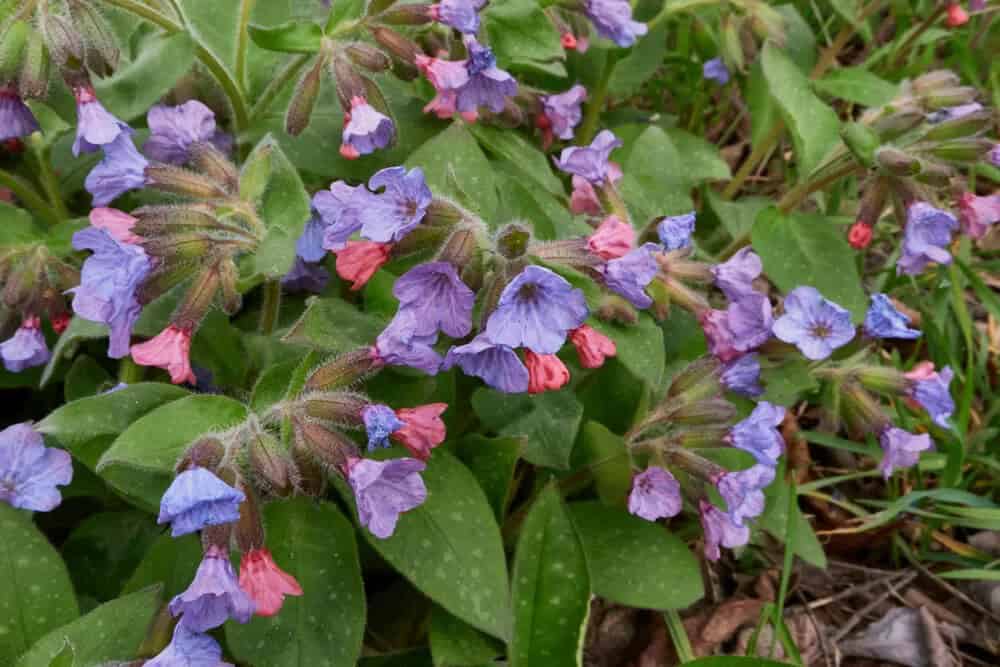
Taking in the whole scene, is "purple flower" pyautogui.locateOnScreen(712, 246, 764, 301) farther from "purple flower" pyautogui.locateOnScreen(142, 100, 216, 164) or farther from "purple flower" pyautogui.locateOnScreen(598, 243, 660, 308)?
"purple flower" pyautogui.locateOnScreen(142, 100, 216, 164)

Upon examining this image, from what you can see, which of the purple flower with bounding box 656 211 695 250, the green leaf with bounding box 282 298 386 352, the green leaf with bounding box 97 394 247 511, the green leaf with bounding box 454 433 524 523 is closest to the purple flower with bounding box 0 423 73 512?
the green leaf with bounding box 97 394 247 511

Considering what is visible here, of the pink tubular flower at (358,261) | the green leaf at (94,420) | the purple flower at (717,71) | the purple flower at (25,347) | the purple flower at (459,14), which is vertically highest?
A: the purple flower at (459,14)

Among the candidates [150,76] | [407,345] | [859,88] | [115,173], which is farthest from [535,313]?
[859,88]

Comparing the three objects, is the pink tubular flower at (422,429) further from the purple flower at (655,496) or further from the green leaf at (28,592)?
the green leaf at (28,592)

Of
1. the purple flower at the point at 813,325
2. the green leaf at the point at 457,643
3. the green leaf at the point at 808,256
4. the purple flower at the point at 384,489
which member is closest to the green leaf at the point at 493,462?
the green leaf at the point at 457,643

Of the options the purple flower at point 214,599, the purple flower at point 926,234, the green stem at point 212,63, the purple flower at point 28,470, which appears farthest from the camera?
the purple flower at point 926,234

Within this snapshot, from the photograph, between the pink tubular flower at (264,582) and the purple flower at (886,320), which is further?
the purple flower at (886,320)

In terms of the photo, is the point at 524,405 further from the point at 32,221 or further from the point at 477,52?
the point at 32,221

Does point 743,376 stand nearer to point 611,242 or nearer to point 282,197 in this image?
point 611,242
